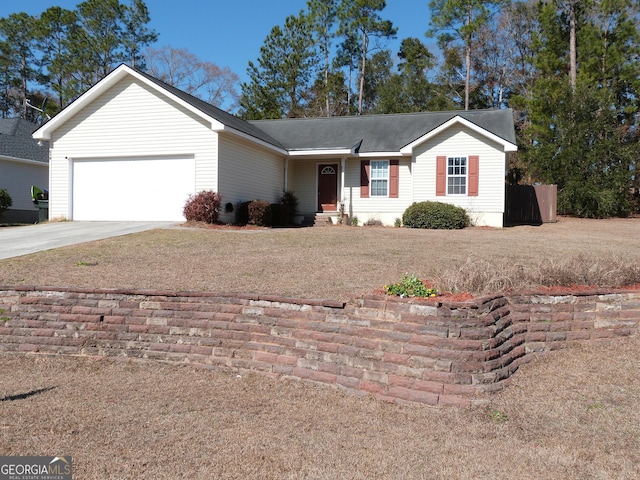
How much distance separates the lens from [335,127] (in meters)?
22.2

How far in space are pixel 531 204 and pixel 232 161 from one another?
13.0 m

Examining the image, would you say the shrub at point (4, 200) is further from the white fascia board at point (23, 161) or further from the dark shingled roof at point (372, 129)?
the dark shingled roof at point (372, 129)

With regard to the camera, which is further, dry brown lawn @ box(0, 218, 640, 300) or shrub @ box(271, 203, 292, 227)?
shrub @ box(271, 203, 292, 227)

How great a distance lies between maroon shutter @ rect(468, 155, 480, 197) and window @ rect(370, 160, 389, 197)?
3101mm

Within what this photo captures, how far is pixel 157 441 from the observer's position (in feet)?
12.5

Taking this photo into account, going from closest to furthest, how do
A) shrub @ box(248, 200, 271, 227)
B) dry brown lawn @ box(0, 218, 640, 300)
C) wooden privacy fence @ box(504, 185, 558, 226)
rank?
1. dry brown lawn @ box(0, 218, 640, 300)
2. shrub @ box(248, 200, 271, 227)
3. wooden privacy fence @ box(504, 185, 558, 226)

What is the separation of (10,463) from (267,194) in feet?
50.3

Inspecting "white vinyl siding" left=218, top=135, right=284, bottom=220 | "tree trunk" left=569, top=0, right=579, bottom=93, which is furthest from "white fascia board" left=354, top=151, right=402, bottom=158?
"tree trunk" left=569, top=0, right=579, bottom=93

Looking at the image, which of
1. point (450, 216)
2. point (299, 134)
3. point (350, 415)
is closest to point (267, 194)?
point (299, 134)

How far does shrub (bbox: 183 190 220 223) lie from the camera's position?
14.7 m

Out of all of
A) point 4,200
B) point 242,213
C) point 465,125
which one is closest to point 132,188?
point 242,213

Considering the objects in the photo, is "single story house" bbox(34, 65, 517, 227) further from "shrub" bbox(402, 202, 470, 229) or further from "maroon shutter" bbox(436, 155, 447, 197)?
"shrub" bbox(402, 202, 470, 229)

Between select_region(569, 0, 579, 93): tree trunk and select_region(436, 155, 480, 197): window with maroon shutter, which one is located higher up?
select_region(569, 0, 579, 93): tree trunk

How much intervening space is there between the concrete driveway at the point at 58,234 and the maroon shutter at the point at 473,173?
1039cm
